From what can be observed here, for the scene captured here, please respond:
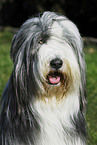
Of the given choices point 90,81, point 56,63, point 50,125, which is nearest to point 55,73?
point 56,63

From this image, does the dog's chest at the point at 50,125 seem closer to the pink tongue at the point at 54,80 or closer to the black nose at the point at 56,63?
the pink tongue at the point at 54,80

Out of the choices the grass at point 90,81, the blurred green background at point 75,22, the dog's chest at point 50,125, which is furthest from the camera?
the blurred green background at point 75,22

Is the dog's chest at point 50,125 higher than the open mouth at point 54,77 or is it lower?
lower

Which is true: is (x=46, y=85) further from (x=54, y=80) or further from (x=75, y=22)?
(x=75, y=22)

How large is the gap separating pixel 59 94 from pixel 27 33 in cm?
67

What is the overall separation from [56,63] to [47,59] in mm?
92

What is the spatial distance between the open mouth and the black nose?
10cm

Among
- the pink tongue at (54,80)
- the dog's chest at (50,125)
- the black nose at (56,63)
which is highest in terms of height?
the black nose at (56,63)

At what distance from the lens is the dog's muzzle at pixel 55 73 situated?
7.74 feet

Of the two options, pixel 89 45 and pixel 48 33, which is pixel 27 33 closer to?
pixel 48 33

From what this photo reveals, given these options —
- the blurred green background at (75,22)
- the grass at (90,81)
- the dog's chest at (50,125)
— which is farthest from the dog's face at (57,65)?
the grass at (90,81)

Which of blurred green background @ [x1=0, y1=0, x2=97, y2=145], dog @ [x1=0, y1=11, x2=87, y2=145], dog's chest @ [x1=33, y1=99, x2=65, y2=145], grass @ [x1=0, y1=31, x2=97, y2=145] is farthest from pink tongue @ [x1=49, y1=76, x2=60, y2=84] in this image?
grass @ [x1=0, y1=31, x2=97, y2=145]

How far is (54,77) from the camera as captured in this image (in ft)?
8.21

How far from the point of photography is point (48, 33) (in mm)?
2496
